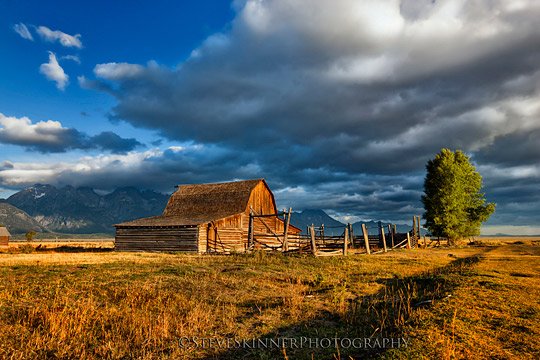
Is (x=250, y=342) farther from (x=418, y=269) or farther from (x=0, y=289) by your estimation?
(x=418, y=269)

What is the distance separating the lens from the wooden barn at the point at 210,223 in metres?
33.8

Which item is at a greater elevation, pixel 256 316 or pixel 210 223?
pixel 210 223

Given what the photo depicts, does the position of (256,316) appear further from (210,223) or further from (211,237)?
(211,237)

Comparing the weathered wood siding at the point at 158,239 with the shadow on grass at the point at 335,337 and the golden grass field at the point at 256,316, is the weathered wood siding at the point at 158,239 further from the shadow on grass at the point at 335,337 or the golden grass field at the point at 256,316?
the shadow on grass at the point at 335,337

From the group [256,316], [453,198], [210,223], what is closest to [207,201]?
[210,223]

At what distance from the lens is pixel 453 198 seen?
44.0 m

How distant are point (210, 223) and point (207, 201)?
826 centimetres

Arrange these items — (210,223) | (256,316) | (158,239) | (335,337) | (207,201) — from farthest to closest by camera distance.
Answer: (207,201)
(158,239)
(210,223)
(256,316)
(335,337)

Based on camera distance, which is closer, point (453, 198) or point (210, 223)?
point (210, 223)

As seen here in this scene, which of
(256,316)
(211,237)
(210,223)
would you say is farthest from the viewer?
(211,237)

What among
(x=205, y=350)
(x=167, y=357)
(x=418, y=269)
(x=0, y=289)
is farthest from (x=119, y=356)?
(x=418, y=269)

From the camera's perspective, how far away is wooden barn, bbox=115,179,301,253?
33.8m

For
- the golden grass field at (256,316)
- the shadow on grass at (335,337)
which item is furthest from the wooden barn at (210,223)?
the shadow on grass at (335,337)

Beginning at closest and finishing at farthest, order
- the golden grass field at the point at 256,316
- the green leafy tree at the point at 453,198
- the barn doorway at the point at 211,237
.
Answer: the golden grass field at the point at 256,316 → the barn doorway at the point at 211,237 → the green leafy tree at the point at 453,198
